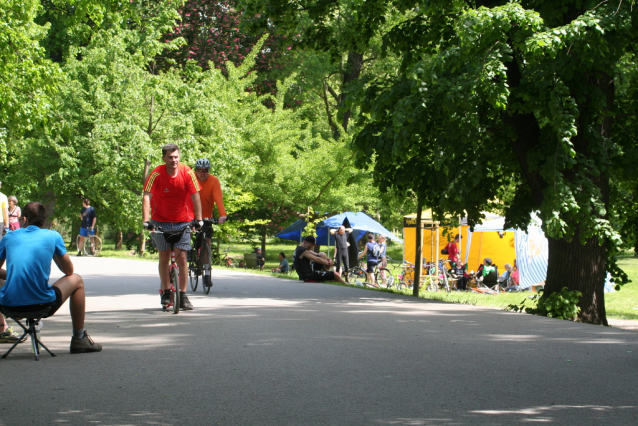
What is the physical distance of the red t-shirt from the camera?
30.5ft

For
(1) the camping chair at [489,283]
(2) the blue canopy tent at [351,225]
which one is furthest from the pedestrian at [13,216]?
(1) the camping chair at [489,283]

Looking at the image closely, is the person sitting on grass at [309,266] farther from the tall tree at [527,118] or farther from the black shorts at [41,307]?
the black shorts at [41,307]

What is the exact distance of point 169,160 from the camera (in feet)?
30.0

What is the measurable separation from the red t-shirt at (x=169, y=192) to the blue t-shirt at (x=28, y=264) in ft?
10.1

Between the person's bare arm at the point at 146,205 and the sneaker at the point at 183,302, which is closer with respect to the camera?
the person's bare arm at the point at 146,205

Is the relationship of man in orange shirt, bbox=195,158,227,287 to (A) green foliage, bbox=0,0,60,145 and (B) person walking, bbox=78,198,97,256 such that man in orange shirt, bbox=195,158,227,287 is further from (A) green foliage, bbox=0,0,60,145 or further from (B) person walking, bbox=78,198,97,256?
(B) person walking, bbox=78,198,97,256

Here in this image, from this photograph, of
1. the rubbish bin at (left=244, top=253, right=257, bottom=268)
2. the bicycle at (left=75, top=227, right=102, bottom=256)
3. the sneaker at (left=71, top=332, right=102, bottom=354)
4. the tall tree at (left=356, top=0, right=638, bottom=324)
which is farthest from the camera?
the rubbish bin at (left=244, top=253, right=257, bottom=268)

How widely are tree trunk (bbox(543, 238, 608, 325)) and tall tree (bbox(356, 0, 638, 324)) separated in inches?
0.6

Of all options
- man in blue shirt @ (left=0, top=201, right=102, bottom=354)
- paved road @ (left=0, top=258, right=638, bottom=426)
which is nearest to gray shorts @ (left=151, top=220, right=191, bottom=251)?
paved road @ (left=0, top=258, right=638, bottom=426)

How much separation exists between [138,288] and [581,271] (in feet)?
23.6

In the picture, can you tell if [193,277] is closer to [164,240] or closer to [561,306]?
[164,240]

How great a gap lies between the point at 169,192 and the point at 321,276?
7750 mm

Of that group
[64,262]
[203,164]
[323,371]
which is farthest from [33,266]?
[203,164]

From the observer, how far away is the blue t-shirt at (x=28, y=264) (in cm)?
604
